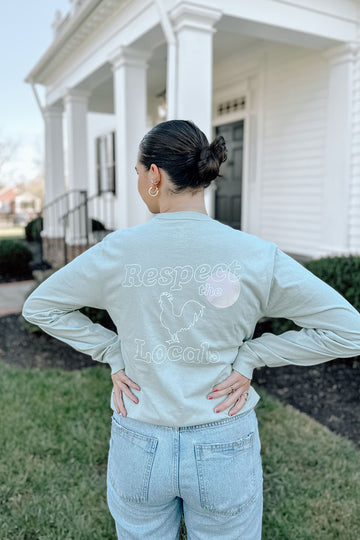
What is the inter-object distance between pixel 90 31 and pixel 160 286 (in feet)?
23.1

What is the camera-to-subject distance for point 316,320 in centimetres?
116

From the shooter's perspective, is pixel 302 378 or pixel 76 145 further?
pixel 76 145

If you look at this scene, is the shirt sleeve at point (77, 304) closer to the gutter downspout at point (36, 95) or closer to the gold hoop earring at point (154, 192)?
the gold hoop earring at point (154, 192)

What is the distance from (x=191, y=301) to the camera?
1094mm

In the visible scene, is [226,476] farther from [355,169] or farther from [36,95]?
[36,95]

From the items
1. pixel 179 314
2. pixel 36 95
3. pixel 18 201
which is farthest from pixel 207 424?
pixel 18 201

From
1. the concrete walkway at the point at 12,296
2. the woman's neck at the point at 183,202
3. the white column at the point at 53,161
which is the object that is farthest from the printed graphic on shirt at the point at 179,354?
the white column at the point at 53,161

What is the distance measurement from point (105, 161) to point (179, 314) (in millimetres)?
11422

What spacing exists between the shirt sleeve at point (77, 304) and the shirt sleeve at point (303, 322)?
405mm

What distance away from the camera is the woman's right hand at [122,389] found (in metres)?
1.23

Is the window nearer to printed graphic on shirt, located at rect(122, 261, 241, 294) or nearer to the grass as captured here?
the grass

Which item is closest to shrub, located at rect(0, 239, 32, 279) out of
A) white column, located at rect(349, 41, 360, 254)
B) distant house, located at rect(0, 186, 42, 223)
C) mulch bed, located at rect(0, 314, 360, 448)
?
mulch bed, located at rect(0, 314, 360, 448)

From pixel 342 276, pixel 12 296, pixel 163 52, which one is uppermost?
pixel 163 52

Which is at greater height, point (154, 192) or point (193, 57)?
point (193, 57)
